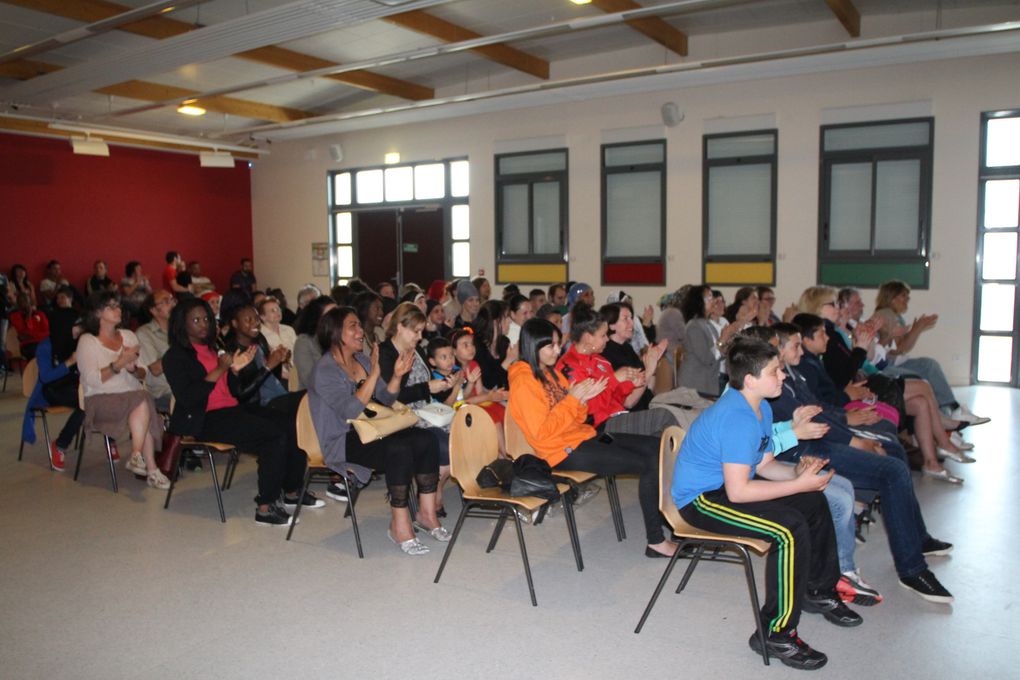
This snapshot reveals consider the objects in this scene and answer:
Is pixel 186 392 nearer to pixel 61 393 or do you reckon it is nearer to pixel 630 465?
pixel 61 393

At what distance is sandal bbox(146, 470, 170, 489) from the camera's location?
16.2ft

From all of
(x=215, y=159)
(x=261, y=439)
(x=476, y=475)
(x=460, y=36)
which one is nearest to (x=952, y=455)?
(x=476, y=475)

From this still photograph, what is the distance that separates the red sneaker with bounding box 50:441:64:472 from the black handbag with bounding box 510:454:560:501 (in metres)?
3.79

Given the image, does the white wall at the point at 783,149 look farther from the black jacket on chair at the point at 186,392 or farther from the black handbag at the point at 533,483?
the black jacket on chair at the point at 186,392

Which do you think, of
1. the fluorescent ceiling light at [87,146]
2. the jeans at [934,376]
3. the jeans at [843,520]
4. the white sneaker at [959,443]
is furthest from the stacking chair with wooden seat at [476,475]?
the fluorescent ceiling light at [87,146]

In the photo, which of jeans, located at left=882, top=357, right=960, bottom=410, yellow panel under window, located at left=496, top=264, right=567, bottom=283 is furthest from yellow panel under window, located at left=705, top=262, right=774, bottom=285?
jeans, located at left=882, top=357, right=960, bottom=410

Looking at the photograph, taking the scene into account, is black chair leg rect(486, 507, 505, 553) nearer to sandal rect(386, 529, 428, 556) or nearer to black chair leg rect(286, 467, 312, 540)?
sandal rect(386, 529, 428, 556)

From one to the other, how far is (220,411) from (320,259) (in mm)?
9950

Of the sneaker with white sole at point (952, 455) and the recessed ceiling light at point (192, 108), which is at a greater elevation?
the recessed ceiling light at point (192, 108)

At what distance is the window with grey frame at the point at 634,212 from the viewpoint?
34.2 feet

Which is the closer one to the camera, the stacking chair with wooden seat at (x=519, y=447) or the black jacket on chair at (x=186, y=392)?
the stacking chair with wooden seat at (x=519, y=447)

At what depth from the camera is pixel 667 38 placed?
364 inches

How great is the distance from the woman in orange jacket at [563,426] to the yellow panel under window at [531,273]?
7586mm

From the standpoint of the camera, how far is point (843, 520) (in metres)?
3.29
